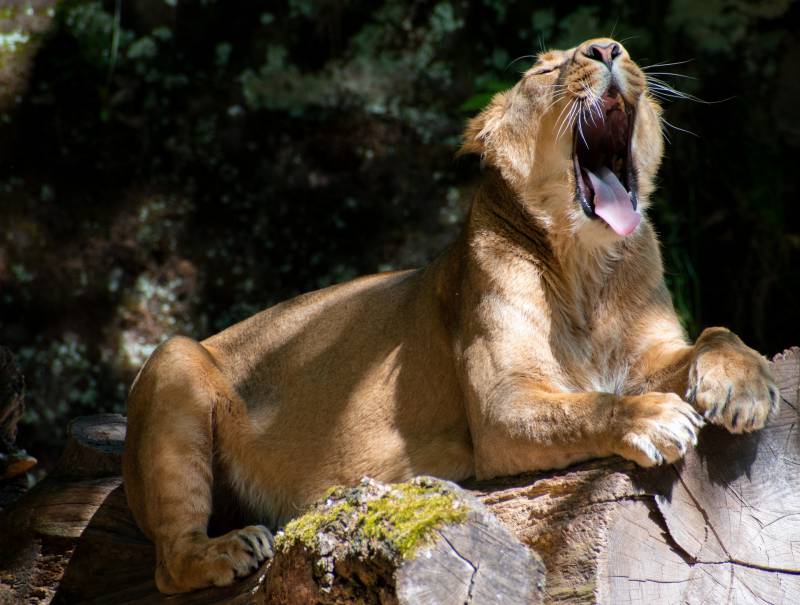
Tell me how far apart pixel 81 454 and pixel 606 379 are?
2745mm

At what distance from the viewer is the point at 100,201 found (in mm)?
7285

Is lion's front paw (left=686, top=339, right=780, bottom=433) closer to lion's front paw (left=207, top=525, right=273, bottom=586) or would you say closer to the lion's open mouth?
the lion's open mouth

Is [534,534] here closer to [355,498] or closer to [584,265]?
[355,498]

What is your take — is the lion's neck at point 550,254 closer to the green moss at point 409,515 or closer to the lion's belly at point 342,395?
the lion's belly at point 342,395

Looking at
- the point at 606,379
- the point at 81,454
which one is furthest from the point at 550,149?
the point at 81,454

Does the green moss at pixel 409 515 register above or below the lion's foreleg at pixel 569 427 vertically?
above

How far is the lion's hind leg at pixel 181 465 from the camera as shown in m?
4.04

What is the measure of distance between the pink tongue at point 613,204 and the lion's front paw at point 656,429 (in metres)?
1.03

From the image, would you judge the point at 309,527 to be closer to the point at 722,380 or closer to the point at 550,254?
the point at 722,380

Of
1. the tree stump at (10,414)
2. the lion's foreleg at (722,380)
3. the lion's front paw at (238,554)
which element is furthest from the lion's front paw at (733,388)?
the tree stump at (10,414)

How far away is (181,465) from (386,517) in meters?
1.95

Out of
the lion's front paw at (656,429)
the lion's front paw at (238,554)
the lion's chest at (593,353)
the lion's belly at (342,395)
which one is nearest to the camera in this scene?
the lion's front paw at (656,429)

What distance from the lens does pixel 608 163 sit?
4.73 meters

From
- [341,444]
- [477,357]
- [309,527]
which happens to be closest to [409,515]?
[309,527]
